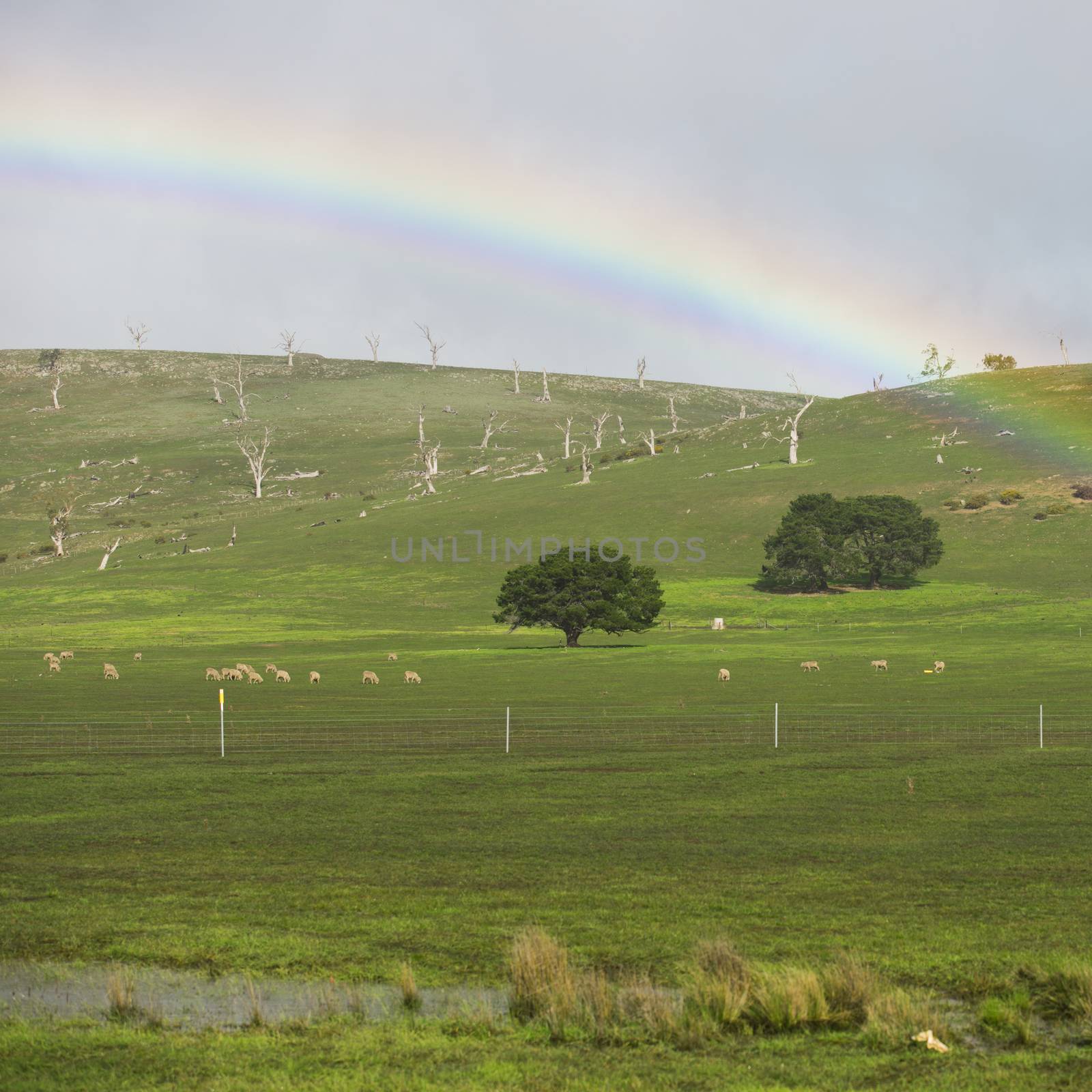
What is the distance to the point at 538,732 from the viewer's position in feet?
154

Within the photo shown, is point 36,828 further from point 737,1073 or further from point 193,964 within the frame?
point 737,1073

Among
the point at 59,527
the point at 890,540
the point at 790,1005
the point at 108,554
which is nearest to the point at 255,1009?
the point at 790,1005

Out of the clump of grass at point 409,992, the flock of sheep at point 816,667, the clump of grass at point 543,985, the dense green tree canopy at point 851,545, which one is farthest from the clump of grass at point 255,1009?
the dense green tree canopy at point 851,545

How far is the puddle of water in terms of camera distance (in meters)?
16.1

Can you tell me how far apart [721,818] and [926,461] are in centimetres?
16408

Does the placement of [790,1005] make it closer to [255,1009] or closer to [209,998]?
[255,1009]

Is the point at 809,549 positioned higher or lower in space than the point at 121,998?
higher

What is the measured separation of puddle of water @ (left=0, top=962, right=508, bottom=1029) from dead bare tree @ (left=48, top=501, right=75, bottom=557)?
166977mm

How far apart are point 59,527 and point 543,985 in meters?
176

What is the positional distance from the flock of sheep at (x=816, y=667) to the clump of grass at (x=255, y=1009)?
2088 inches

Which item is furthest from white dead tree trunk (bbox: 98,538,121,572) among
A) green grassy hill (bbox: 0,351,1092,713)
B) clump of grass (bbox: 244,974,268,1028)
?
clump of grass (bbox: 244,974,268,1028)

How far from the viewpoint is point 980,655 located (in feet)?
268

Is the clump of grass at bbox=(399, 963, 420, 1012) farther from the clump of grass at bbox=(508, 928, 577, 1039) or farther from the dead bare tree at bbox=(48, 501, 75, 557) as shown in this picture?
the dead bare tree at bbox=(48, 501, 75, 557)

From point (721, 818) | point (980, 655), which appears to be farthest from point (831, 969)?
point (980, 655)
